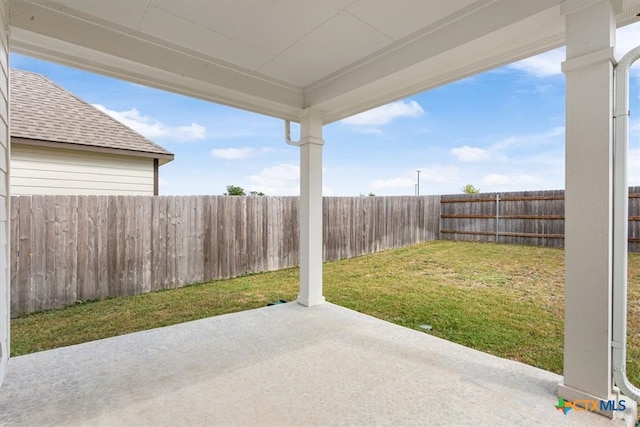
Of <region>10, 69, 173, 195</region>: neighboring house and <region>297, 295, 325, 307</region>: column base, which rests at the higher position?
<region>10, 69, 173, 195</region>: neighboring house

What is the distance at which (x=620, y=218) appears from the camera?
1668mm

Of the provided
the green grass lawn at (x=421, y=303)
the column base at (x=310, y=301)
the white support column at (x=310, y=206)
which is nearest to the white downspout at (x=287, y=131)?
the white support column at (x=310, y=206)

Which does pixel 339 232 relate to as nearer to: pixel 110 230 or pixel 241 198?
pixel 241 198

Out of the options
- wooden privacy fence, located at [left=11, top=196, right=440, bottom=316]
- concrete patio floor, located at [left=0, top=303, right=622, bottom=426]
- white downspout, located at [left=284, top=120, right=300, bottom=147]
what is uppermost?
white downspout, located at [left=284, top=120, right=300, bottom=147]

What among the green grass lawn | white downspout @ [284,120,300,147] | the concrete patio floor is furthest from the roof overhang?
the concrete patio floor

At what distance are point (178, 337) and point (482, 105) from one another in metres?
8.67

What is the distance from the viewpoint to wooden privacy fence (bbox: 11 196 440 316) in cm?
395

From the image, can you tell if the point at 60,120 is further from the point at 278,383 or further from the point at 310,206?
the point at 278,383

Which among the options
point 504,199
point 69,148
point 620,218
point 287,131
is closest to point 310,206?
point 287,131

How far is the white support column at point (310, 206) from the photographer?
12.0ft

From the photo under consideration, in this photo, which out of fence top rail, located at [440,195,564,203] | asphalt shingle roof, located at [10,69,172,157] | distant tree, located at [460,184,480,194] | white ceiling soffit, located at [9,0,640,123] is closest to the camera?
white ceiling soffit, located at [9,0,640,123]

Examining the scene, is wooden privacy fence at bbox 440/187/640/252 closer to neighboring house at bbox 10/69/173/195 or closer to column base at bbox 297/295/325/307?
column base at bbox 297/295/325/307

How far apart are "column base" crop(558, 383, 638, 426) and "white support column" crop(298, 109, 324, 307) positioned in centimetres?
244

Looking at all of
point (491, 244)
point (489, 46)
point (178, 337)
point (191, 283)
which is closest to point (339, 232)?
point (191, 283)
